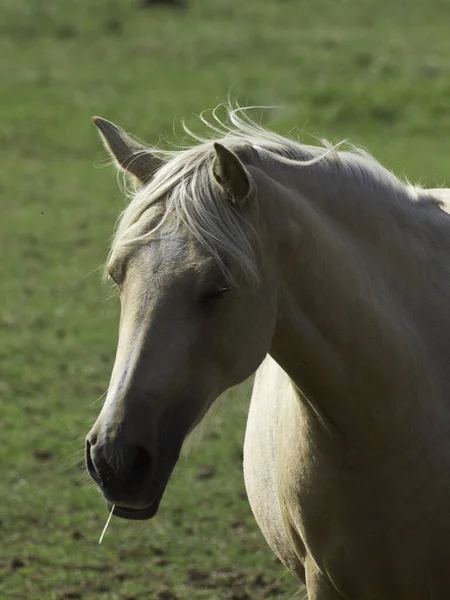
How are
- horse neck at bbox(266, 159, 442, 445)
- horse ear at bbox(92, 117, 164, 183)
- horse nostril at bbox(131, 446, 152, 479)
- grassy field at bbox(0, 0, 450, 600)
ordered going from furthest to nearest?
grassy field at bbox(0, 0, 450, 600)
horse ear at bbox(92, 117, 164, 183)
horse neck at bbox(266, 159, 442, 445)
horse nostril at bbox(131, 446, 152, 479)

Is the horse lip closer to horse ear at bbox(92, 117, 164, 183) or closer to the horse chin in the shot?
the horse chin

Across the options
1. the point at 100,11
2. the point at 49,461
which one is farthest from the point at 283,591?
the point at 100,11

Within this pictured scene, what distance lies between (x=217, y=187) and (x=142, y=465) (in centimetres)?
69

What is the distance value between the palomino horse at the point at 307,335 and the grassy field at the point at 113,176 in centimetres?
38

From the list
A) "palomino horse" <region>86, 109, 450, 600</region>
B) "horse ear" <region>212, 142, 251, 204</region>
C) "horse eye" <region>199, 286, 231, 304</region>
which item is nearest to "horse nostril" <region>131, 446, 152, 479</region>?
"palomino horse" <region>86, 109, 450, 600</region>

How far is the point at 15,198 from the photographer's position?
38.4 ft

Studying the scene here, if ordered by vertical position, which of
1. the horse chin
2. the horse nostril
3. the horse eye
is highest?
the horse eye

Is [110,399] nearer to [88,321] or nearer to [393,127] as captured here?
[88,321]

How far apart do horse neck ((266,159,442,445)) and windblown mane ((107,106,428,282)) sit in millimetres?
87

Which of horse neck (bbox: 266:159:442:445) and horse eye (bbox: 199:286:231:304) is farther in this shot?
horse neck (bbox: 266:159:442:445)

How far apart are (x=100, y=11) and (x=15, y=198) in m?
7.95

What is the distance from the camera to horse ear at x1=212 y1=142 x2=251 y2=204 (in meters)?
2.80

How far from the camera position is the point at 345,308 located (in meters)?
3.07

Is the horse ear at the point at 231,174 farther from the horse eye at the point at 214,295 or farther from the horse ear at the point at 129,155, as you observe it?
the horse ear at the point at 129,155
